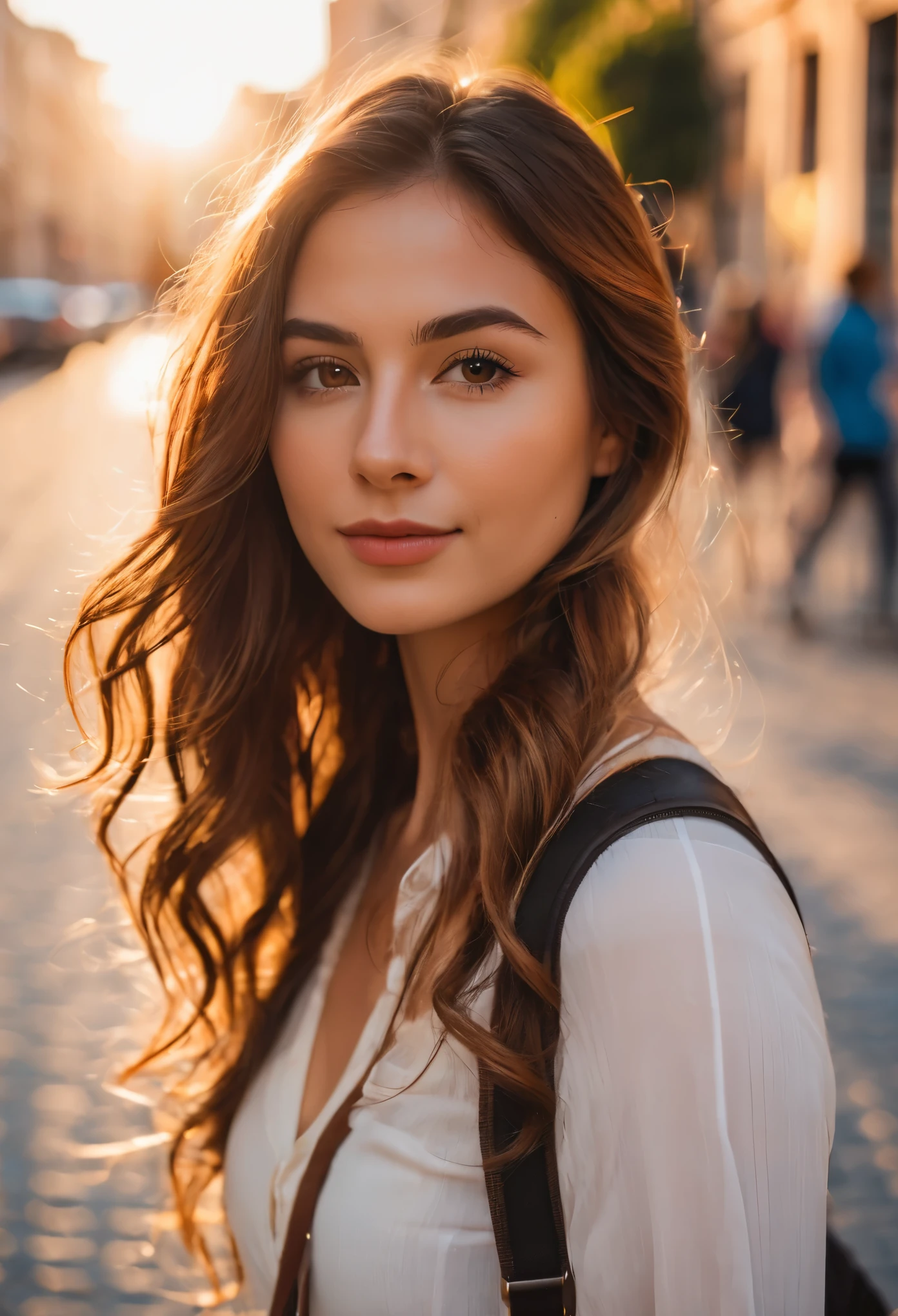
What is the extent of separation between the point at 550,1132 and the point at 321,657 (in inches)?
38.2

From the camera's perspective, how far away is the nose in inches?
58.7

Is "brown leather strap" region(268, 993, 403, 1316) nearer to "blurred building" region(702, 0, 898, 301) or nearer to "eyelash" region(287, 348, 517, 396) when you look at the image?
"eyelash" region(287, 348, 517, 396)

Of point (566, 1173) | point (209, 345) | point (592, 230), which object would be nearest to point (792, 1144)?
point (566, 1173)

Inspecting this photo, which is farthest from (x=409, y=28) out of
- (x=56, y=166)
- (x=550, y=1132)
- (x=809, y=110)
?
(x=56, y=166)

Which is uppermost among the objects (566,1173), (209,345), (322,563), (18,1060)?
(209,345)

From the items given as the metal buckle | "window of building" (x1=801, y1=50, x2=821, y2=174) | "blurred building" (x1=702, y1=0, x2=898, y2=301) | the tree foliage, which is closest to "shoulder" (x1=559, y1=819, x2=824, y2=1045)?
the metal buckle

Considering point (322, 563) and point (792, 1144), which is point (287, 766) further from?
point (792, 1144)

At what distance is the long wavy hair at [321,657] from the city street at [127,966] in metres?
0.21

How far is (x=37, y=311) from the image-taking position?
27.6 meters

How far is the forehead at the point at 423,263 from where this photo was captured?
1.50 meters

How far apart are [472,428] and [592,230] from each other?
0.28 m

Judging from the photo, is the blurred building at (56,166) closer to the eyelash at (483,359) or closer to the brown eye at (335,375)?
the brown eye at (335,375)

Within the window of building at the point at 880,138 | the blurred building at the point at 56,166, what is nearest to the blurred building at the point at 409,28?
the window of building at the point at 880,138

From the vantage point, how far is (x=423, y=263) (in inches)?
59.4
